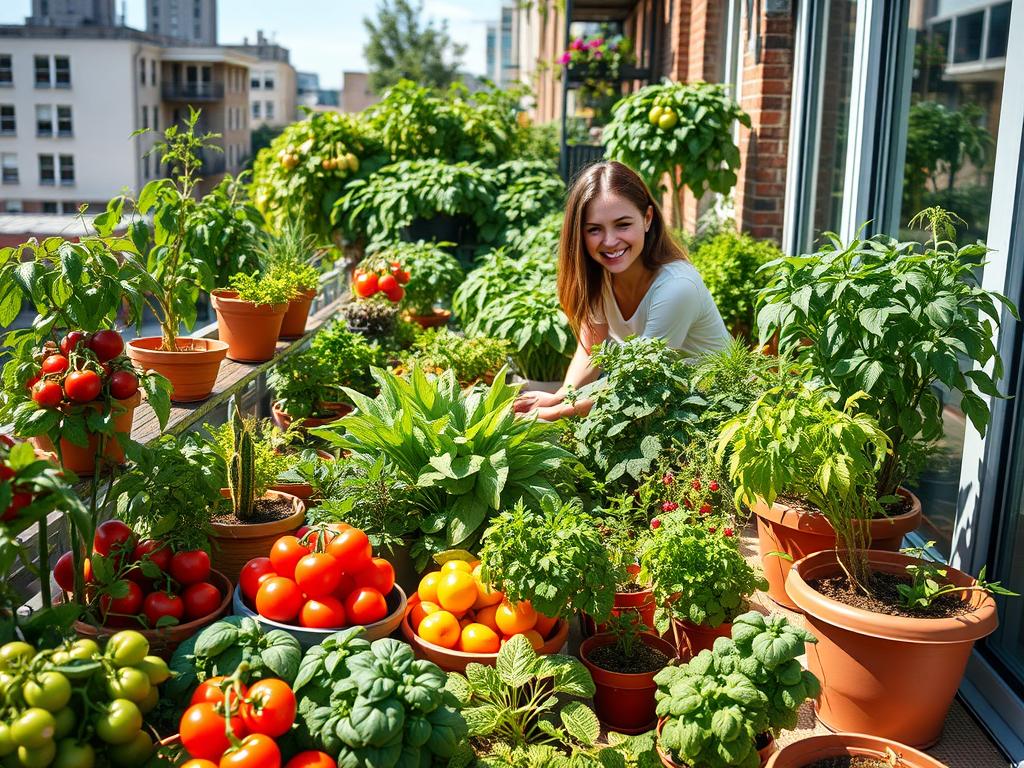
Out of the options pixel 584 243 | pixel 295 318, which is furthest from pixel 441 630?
pixel 295 318

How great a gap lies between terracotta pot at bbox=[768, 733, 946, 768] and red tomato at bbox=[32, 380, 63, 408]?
5.75ft

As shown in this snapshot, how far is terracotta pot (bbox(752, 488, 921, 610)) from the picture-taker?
9.05 feet

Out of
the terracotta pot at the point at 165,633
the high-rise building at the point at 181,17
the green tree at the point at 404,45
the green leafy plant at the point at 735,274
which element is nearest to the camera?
the terracotta pot at the point at 165,633

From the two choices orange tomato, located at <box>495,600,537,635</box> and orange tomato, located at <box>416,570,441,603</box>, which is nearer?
orange tomato, located at <box>495,600,537,635</box>

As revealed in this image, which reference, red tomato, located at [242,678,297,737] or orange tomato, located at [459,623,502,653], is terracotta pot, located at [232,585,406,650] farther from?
red tomato, located at [242,678,297,737]

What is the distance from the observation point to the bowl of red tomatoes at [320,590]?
2240 millimetres

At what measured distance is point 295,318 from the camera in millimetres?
4188

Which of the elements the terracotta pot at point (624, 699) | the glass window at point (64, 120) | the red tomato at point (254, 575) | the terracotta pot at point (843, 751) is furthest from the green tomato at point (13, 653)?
the glass window at point (64, 120)

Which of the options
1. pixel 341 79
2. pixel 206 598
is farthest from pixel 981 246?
pixel 341 79

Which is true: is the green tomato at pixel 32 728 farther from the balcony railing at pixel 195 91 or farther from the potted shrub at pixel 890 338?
the balcony railing at pixel 195 91

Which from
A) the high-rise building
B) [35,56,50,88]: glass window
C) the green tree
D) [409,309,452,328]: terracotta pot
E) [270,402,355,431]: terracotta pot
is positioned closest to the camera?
[270,402,355,431]: terracotta pot

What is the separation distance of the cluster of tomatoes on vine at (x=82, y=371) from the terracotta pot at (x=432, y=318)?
3.06 meters

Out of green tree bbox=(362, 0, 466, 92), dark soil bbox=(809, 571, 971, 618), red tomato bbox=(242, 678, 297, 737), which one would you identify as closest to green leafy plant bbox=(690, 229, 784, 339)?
dark soil bbox=(809, 571, 971, 618)

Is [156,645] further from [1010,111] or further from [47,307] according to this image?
[1010,111]
